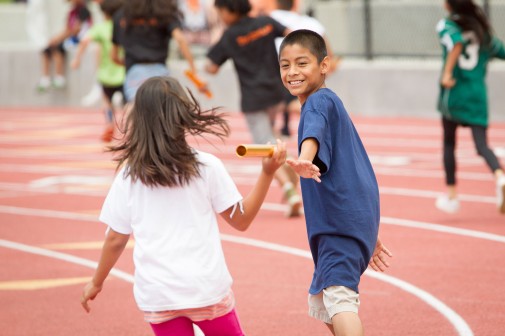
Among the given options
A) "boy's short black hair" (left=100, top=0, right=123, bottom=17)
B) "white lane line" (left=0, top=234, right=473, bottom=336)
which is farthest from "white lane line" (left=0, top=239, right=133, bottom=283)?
"boy's short black hair" (left=100, top=0, right=123, bottom=17)

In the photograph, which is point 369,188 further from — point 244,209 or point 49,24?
point 49,24

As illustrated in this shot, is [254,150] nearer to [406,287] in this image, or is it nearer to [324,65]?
[324,65]

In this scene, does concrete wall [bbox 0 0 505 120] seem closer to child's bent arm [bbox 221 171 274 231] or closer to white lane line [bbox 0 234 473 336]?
white lane line [bbox 0 234 473 336]

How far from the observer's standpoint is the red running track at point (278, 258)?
22.8ft

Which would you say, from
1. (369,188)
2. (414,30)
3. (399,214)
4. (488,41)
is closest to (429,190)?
(399,214)

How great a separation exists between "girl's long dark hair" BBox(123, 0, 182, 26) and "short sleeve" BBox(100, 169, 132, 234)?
25.7 ft

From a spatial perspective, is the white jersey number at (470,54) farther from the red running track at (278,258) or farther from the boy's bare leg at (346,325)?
the boy's bare leg at (346,325)

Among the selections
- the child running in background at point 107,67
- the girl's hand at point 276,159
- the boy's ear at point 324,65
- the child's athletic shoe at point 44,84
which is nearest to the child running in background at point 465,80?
the boy's ear at point 324,65

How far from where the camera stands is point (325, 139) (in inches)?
191

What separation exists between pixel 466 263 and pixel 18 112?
61.0ft

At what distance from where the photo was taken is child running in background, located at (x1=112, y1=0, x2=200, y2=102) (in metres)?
12.5

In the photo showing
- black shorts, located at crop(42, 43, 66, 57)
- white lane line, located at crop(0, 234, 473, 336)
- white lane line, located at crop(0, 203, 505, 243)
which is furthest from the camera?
black shorts, located at crop(42, 43, 66, 57)

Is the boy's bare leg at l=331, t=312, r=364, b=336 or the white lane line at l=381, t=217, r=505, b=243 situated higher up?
the boy's bare leg at l=331, t=312, r=364, b=336

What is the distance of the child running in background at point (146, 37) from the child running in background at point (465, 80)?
3225 millimetres
